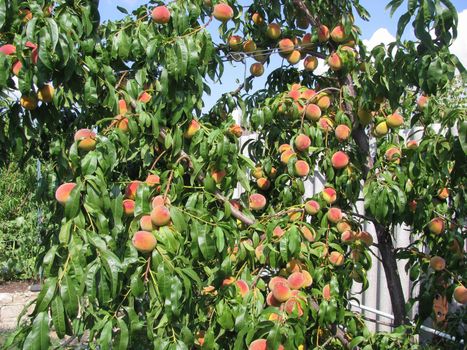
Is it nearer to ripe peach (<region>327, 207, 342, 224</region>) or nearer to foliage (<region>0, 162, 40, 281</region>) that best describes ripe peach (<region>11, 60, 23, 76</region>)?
ripe peach (<region>327, 207, 342, 224</region>)

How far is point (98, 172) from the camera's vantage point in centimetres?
127

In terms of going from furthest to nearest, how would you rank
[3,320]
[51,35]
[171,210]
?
[3,320] < [171,210] < [51,35]

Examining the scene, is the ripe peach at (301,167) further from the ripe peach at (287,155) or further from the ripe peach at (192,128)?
the ripe peach at (192,128)

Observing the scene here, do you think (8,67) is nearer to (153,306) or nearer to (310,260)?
(153,306)

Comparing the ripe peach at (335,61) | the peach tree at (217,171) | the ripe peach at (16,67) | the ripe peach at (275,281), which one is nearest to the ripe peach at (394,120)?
the peach tree at (217,171)

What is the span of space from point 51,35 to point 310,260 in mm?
980

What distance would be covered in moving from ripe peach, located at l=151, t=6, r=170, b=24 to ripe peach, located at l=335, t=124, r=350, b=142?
2.20 feet

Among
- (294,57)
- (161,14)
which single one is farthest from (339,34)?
(161,14)

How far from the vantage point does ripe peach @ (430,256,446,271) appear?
5.56 ft

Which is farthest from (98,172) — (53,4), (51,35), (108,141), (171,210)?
(53,4)

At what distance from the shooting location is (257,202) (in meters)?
1.87

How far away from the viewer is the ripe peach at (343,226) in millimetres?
1788

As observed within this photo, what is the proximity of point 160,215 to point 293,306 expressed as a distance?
0.47 m

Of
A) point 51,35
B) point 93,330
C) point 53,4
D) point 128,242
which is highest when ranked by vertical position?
point 53,4
